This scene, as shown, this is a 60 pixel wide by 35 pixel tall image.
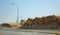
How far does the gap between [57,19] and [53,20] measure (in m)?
1.91

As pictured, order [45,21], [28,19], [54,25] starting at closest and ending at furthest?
[54,25] → [45,21] → [28,19]

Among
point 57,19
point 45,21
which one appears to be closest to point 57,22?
point 57,19

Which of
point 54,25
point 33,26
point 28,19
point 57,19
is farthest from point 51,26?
point 28,19

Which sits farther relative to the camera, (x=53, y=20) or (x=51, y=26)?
(x=53, y=20)

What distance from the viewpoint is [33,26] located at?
68.4 metres

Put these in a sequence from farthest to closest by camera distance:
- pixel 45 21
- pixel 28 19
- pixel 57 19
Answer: pixel 28 19
pixel 45 21
pixel 57 19

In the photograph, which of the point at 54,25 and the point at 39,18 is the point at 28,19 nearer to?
the point at 39,18

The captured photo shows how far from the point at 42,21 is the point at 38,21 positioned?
2051mm

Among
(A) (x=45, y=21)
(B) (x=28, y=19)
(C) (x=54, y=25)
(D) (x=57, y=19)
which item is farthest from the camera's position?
(B) (x=28, y=19)

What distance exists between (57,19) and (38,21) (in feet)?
32.2

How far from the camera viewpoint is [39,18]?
241 ft

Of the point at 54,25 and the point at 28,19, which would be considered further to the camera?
the point at 28,19

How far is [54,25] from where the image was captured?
60.6 m

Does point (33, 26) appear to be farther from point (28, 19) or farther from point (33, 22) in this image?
point (28, 19)
